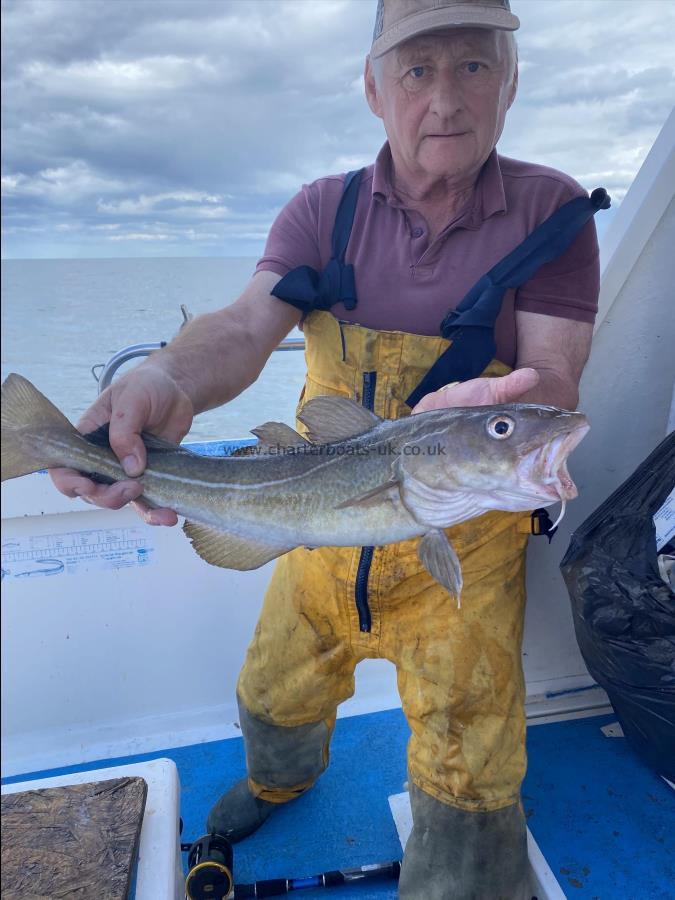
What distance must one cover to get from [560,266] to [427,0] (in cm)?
111

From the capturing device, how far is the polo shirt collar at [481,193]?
103 inches

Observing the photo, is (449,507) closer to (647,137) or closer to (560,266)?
(560,266)

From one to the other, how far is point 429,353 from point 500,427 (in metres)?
0.64

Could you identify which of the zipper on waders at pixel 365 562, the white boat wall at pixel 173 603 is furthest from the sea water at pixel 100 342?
the zipper on waders at pixel 365 562

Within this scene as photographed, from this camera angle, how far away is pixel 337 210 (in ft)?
9.27

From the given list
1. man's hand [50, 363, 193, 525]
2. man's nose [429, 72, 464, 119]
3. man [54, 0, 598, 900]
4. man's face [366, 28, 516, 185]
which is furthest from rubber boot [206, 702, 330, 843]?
man's nose [429, 72, 464, 119]

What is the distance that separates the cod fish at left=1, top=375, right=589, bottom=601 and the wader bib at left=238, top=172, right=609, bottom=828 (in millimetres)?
363

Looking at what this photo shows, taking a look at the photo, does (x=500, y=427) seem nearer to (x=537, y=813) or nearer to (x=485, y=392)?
(x=485, y=392)

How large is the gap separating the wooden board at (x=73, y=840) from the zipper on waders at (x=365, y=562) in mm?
1001

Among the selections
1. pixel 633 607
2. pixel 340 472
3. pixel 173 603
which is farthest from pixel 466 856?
pixel 173 603

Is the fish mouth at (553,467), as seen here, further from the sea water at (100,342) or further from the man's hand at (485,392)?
the sea water at (100,342)

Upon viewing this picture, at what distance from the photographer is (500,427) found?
1.95 m

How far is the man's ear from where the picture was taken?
277 cm

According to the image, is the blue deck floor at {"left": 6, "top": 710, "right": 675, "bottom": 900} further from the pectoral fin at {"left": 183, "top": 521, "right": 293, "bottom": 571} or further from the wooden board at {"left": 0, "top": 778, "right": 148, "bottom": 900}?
the pectoral fin at {"left": 183, "top": 521, "right": 293, "bottom": 571}
